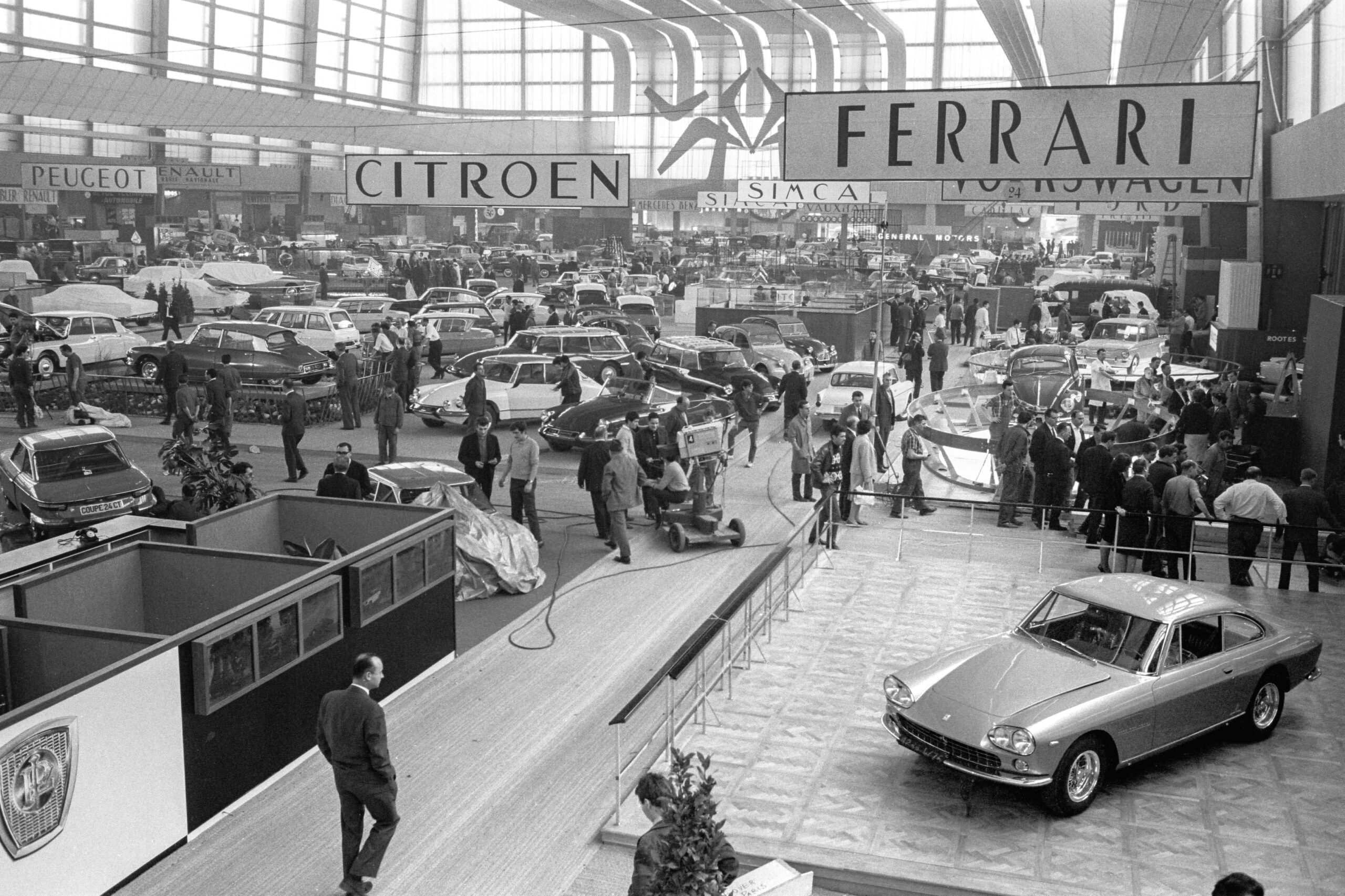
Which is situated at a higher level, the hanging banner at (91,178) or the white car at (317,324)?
the hanging banner at (91,178)

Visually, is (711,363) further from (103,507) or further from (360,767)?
(360,767)

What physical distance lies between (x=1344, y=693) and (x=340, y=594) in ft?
28.1

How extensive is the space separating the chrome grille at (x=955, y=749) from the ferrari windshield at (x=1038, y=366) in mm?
18534

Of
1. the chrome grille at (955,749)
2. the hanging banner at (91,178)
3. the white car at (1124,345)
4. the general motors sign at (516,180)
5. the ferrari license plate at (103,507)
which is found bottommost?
the chrome grille at (955,749)

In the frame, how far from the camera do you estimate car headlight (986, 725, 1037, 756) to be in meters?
8.37

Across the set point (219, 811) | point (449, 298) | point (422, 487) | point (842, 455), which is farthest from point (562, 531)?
point (449, 298)

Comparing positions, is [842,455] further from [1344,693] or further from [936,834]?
[936,834]

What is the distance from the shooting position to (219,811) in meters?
8.70

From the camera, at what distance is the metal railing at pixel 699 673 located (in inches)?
365

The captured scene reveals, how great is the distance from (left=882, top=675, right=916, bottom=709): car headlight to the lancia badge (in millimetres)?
5440

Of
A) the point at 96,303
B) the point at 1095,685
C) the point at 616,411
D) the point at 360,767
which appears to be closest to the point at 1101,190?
the point at 1095,685

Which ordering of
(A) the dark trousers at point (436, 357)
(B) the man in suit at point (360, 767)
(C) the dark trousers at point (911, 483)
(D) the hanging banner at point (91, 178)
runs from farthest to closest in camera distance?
(D) the hanging banner at point (91, 178), (A) the dark trousers at point (436, 357), (C) the dark trousers at point (911, 483), (B) the man in suit at point (360, 767)

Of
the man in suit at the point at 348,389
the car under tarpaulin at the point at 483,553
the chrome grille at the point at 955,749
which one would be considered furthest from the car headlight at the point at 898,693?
the man in suit at the point at 348,389

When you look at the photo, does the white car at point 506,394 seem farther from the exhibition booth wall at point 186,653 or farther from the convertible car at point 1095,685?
the convertible car at point 1095,685
